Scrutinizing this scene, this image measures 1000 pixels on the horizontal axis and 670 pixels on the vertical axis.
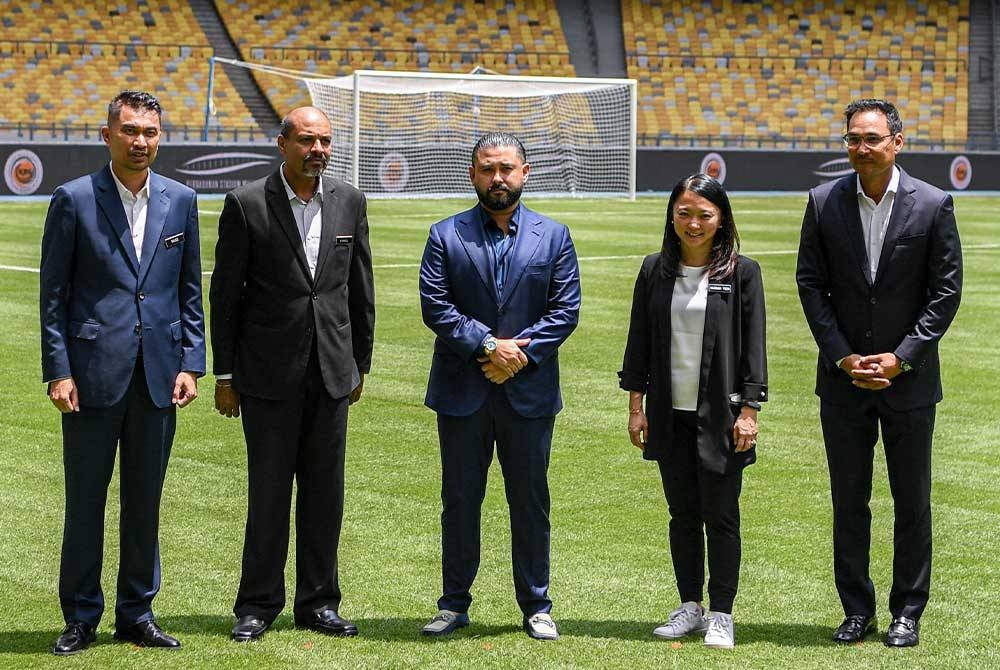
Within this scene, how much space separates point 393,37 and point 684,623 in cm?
3814

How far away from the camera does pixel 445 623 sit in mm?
5496

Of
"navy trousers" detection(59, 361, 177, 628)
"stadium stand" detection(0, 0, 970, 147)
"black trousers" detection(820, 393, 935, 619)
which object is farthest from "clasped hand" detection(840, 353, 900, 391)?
"stadium stand" detection(0, 0, 970, 147)

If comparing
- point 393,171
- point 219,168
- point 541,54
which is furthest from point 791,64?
point 219,168

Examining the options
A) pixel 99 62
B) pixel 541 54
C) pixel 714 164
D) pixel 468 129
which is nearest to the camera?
pixel 468 129

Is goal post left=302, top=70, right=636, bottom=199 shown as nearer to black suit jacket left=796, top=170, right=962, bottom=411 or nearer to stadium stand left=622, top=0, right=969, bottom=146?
stadium stand left=622, top=0, right=969, bottom=146

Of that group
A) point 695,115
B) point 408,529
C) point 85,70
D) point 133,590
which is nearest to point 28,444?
point 408,529

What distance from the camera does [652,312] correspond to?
5406 mm

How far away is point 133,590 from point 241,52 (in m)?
36.0

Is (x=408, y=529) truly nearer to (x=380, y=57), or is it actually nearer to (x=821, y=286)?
(x=821, y=286)

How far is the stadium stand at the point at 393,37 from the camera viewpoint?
3997cm

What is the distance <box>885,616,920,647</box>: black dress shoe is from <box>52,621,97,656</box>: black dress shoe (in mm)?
3039

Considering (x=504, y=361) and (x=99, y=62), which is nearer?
(x=504, y=361)

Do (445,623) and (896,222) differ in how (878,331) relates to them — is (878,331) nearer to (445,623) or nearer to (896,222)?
(896,222)

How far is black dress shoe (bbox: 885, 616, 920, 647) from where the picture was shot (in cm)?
538
